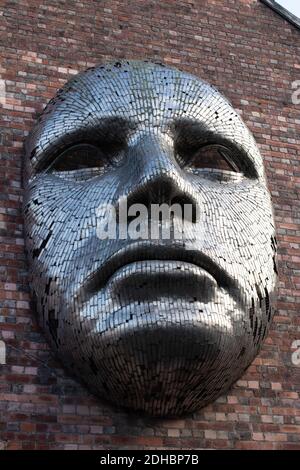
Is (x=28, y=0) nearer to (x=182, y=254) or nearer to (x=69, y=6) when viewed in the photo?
(x=69, y=6)

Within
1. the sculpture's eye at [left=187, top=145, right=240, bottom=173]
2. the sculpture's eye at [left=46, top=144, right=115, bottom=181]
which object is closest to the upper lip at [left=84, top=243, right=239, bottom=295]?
the sculpture's eye at [left=46, top=144, right=115, bottom=181]

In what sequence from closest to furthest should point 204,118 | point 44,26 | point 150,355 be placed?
1. point 150,355
2. point 204,118
3. point 44,26

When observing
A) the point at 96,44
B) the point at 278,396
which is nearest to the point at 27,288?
the point at 278,396

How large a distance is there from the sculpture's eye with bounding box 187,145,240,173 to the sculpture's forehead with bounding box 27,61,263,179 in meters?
0.11

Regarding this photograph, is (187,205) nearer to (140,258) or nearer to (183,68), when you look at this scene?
(140,258)

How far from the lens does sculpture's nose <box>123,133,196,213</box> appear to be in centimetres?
473

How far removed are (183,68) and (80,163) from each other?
5.32 feet

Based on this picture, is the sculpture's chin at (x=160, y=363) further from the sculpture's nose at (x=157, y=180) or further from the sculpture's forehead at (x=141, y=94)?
the sculpture's forehead at (x=141, y=94)

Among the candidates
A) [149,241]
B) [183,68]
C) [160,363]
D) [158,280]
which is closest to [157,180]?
[149,241]

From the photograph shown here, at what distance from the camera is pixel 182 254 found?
4609 millimetres

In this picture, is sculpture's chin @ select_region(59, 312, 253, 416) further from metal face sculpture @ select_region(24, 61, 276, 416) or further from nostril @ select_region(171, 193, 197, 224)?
nostril @ select_region(171, 193, 197, 224)

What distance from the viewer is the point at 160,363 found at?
174 inches

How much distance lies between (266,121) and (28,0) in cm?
223
